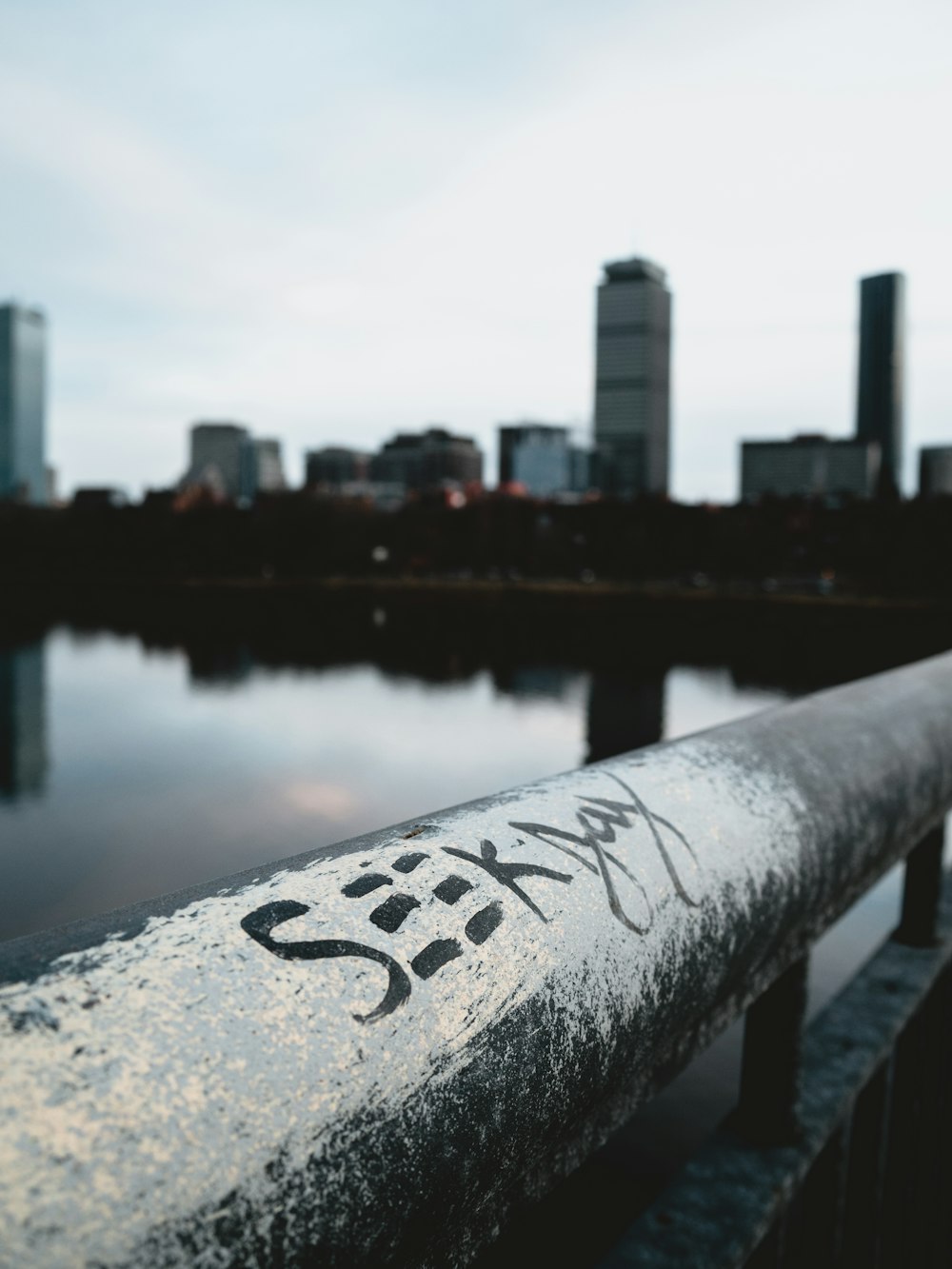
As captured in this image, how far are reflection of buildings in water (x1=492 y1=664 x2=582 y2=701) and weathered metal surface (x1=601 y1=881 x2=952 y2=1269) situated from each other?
44.6 feet

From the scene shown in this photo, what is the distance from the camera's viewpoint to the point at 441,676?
1781 cm

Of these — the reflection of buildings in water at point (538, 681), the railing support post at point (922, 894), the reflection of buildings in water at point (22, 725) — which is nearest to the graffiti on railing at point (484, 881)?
the railing support post at point (922, 894)

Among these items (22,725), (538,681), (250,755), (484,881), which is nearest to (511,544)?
(538,681)

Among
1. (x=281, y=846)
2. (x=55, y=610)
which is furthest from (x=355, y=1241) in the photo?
(x=55, y=610)

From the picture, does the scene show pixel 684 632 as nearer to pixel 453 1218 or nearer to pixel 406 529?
pixel 453 1218

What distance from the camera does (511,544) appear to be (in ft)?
220

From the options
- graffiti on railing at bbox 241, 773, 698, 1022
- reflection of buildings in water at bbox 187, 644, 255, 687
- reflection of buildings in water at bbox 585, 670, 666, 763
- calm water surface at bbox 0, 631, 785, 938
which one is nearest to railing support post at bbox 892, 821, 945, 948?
graffiti on railing at bbox 241, 773, 698, 1022

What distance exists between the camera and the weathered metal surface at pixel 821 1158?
1.37 m

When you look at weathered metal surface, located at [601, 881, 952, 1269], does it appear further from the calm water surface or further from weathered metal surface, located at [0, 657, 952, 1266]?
the calm water surface

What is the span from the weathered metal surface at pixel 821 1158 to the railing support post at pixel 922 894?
9 centimetres

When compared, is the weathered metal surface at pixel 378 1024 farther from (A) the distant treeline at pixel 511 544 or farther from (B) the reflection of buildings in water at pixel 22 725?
(A) the distant treeline at pixel 511 544

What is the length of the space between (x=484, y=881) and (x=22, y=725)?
17.0 metres

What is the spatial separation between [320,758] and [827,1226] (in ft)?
41.8

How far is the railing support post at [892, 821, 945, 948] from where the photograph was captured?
2537mm
